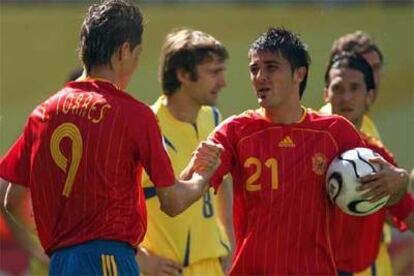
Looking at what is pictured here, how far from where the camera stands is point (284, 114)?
7270mm

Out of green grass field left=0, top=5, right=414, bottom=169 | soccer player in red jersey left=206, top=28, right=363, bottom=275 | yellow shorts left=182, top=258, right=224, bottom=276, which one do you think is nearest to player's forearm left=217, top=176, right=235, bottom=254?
yellow shorts left=182, top=258, right=224, bottom=276

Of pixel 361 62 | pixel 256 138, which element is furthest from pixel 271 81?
pixel 361 62

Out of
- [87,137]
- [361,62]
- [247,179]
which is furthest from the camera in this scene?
[361,62]

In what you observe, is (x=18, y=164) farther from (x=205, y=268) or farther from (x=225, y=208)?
(x=225, y=208)

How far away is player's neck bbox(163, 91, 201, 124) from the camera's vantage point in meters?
8.86

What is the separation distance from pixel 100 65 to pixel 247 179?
1.04 m

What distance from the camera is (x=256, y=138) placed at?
7.22 metres

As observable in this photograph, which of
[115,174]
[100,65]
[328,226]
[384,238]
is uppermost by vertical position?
[100,65]

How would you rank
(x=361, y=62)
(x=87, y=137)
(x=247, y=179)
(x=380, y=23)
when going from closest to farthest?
(x=87, y=137) → (x=247, y=179) → (x=361, y=62) → (x=380, y=23)

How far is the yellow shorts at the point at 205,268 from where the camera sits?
8.63m

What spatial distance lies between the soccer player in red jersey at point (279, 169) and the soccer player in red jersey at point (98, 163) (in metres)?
0.53

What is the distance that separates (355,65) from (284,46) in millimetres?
1739

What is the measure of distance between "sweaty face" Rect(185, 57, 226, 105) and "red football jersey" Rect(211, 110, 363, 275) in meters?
1.57

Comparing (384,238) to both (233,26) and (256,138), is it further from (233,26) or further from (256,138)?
(233,26)
